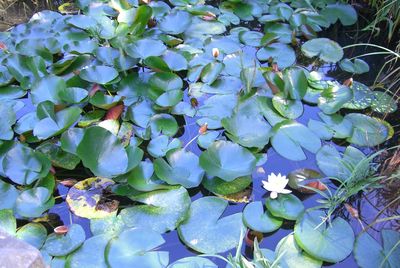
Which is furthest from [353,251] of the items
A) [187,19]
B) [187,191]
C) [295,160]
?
[187,19]

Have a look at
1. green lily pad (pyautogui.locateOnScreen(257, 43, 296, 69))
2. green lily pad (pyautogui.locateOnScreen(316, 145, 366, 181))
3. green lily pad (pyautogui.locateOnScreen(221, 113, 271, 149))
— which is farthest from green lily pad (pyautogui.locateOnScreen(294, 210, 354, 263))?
green lily pad (pyautogui.locateOnScreen(257, 43, 296, 69))

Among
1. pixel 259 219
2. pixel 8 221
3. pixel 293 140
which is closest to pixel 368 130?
pixel 293 140

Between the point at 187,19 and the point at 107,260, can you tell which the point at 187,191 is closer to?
the point at 107,260

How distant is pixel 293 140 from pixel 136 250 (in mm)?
825

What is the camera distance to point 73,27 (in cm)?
253

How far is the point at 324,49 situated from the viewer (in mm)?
2420

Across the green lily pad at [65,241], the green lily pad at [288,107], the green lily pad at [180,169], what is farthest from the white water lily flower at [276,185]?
the green lily pad at [65,241]

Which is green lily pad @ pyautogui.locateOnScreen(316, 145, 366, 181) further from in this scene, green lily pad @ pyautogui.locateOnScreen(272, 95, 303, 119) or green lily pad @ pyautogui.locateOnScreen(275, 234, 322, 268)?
green lily pad @ pyautogui.locateOnScreen(275, 234, 322, 268)

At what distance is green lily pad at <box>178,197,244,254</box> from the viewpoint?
4.96ft

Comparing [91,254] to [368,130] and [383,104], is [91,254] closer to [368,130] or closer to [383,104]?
[368,130]

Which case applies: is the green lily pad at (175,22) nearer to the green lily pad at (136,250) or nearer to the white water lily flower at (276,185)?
the white water lily flower at (276,185)

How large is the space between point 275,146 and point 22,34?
1.58m

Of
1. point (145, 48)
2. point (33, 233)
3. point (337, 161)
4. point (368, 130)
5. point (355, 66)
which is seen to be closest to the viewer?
point (33, 233)

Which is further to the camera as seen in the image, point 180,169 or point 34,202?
point 180,169
